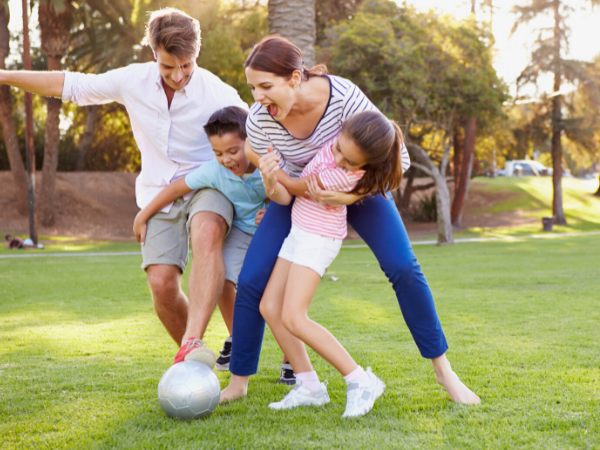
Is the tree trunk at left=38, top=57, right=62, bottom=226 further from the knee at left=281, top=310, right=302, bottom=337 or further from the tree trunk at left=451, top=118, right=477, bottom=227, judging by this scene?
the knee at left=281, top=310, right=302, bottom=337

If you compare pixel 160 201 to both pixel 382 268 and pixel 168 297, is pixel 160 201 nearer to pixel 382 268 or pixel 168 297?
pixel 168 297

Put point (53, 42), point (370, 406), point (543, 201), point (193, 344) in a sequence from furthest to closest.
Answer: point (543, 201)
point (53, 42)
point (193, 344)
point (370, 406)

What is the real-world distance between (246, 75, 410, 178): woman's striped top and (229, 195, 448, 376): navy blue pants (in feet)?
1.15

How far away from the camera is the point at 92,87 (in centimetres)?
→ 388

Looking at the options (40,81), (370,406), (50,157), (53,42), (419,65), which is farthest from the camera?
(50,157)

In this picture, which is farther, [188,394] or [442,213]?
[442,213]

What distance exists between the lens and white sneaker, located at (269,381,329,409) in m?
3.31

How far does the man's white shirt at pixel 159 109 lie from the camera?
12.9 feet

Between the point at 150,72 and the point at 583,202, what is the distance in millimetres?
37128

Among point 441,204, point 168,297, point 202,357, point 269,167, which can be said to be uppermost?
point 269,167

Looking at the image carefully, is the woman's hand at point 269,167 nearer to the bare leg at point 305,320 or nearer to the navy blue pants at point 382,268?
the navy blue pants at point 382,268

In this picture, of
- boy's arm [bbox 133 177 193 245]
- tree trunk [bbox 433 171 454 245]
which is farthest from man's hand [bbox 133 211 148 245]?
tree trunk [bbox 433 171 454 245]

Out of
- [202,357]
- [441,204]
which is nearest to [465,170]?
[441,204]

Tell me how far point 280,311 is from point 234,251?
31.2 inches
